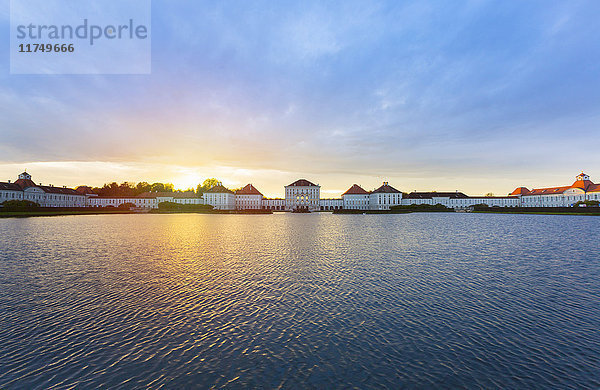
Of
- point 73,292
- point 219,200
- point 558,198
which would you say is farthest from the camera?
point 219,200

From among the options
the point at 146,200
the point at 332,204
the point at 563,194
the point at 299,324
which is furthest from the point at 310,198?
the point at 299,324

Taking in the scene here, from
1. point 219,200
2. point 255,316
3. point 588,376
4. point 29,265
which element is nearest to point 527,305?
point 588,376

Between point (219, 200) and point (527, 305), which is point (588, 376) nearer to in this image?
point (527, 305)

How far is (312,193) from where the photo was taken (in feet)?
522

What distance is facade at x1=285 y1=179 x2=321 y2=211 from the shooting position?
517 feet

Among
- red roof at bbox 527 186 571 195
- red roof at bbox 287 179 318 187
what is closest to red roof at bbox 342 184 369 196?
red roof at bbox 287 179 318 187

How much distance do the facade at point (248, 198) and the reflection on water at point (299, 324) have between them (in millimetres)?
138271

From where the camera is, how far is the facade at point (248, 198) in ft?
512

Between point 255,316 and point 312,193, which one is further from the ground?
point 312,193

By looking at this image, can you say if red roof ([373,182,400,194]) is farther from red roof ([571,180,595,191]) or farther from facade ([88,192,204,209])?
facade ([88,192,204,209])

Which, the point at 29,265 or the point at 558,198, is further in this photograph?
the point at 558,198

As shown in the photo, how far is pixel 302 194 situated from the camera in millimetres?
158500

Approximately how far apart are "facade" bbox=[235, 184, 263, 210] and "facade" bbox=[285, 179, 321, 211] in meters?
16.1

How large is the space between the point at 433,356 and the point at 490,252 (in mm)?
19191
